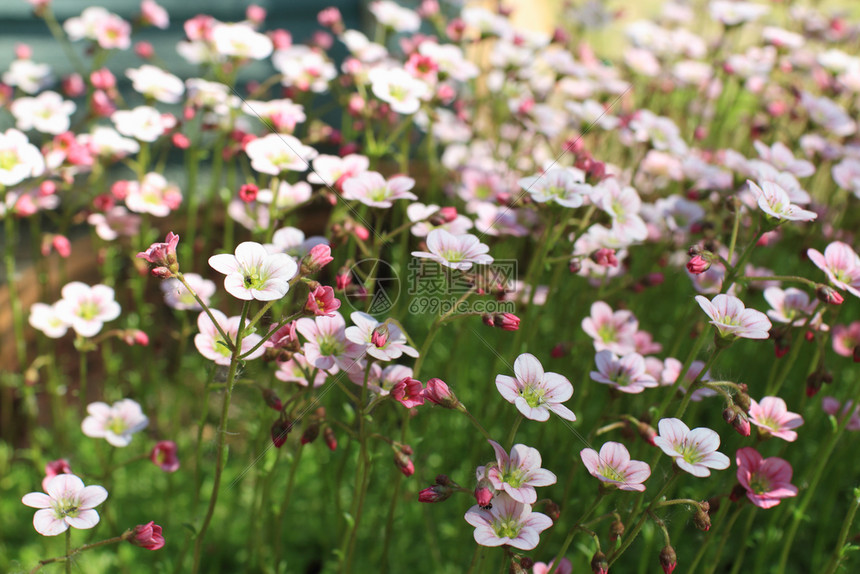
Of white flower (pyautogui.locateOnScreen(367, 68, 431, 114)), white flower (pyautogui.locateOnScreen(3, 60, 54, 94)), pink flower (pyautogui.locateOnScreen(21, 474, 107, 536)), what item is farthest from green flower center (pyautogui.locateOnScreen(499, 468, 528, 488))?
white flower (pyautogui.locateOnScreen(3, 60, 54, 94))

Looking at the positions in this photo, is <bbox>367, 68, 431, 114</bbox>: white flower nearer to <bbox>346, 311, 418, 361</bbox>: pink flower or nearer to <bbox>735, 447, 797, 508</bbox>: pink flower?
<bbox>346, 311, 418, 361</bbox>: pink flower

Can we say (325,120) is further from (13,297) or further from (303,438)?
(303,438)

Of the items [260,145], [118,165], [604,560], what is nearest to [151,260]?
[260,145]

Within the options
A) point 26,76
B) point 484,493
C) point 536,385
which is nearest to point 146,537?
point 484,493

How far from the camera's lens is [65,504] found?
106 cm

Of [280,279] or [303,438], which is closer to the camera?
[280,279]

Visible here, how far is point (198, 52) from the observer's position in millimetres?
1964

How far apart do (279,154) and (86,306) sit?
0.52 metres

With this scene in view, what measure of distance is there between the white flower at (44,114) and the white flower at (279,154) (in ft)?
1.82

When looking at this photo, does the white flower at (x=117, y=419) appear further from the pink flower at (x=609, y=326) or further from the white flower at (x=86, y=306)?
the pink flower at (x=609, y=326)

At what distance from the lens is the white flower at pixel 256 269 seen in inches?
38.5

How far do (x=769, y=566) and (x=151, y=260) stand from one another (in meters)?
1.70

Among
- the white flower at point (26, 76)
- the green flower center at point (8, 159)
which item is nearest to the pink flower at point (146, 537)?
the green flower center at point (8, 159)

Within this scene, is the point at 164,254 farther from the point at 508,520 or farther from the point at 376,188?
the point at 508,520
